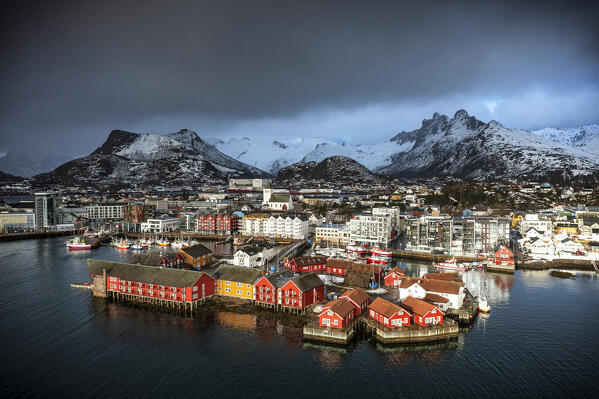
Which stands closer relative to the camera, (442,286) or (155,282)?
(442,286)

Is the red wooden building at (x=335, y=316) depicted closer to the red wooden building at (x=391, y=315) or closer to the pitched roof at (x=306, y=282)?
the red wooden building at (x=391, y=315)

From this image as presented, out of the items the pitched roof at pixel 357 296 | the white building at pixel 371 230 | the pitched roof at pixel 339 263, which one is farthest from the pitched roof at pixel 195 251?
the white building at pixel 371 230

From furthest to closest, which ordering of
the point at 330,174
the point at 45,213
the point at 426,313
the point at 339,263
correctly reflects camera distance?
the point at 330,174, the point at 45,213, the point at 339,263, the point at 426,313

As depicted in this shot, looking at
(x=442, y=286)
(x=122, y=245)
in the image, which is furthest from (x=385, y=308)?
(x=122, y=245)

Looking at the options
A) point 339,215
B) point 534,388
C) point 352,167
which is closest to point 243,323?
point 534,388

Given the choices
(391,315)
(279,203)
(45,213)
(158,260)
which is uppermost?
→ (279,203)

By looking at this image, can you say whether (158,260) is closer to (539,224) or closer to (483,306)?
(483,306)

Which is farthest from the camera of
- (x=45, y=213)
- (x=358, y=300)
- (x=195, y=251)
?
(x=45, y=213)

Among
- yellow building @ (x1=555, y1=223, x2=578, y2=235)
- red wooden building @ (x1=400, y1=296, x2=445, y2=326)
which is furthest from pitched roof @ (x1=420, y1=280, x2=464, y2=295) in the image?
yellow building @ (x1=555, y1=223, x2=578, y2=235)
